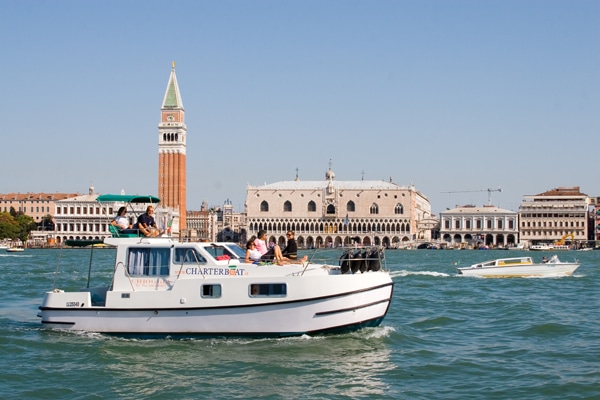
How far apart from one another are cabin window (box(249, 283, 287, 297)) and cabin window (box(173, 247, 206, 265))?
4.16 feet

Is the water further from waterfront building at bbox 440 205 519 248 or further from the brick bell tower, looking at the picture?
waterfront building at bbox 440 205 519 248

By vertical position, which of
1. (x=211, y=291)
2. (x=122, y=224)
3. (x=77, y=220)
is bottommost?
(x=211, y=291)

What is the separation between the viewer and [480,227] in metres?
125

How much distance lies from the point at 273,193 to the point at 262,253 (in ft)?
342

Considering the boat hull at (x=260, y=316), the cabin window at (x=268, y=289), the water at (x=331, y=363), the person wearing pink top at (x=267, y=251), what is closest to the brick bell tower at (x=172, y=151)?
the water at (x=331, y=363)

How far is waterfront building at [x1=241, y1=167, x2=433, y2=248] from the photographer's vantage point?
393ft

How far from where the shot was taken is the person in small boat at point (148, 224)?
1661 cm

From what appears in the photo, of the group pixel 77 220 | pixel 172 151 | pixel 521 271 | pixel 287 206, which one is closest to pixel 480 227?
pixel 287 206

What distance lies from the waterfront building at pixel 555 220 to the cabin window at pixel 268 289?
11216cm

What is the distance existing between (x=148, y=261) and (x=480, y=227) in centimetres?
11236

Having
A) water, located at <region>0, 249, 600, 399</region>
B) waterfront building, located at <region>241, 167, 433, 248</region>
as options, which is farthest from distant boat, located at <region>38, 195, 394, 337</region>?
waterfront building, located at <region>241, 167, 433, 248</region>

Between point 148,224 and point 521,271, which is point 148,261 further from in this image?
point 521,271

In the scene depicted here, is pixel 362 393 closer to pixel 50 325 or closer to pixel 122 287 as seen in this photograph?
pixel 122 287

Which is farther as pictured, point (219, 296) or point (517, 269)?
point (517, 269)
